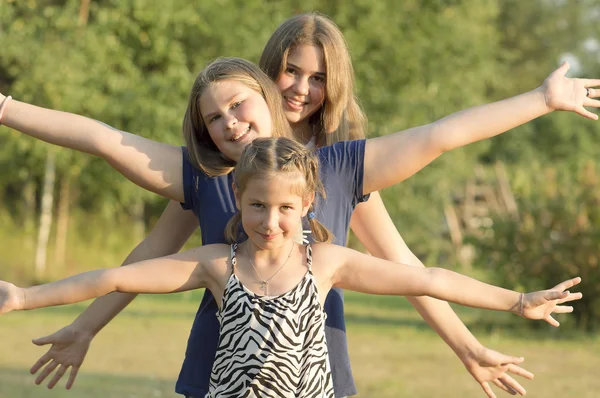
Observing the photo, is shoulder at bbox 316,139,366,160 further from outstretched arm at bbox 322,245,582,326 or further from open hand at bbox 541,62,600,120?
open hand at bbox 541,62,600,120

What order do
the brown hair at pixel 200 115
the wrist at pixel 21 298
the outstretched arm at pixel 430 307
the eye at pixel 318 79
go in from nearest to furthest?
1. the wrist at pixel 21 298
2. the brown hair at pixel 200 115
3. the outstretched arm at pixel 430 307
4. the eye at pixel 318 79

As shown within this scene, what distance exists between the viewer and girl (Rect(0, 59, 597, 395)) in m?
3.12

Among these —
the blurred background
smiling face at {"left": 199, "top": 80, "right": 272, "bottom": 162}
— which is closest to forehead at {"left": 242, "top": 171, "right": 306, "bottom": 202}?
smiling face at {"left": 199, "top": 80, "right": 272, "bottom": 162}

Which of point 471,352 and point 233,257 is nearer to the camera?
point 233,257

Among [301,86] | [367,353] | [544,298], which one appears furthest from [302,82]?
[367,353]

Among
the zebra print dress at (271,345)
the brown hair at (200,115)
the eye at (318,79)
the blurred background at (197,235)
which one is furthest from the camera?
the blurred background at (197,235)

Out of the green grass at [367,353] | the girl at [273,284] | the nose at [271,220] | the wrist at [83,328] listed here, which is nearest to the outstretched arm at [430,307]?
the girl at [273,284]

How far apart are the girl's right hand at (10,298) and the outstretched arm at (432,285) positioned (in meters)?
0.91

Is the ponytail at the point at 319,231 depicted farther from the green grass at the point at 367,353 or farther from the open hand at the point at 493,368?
the green grass at the point at 367,353

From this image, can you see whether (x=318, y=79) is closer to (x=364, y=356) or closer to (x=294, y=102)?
(x=294, y=102)

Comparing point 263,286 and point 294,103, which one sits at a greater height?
point 294,103

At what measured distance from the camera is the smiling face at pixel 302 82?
11.5 ft

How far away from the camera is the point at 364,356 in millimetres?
9578

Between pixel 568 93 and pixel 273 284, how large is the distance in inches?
44.7
